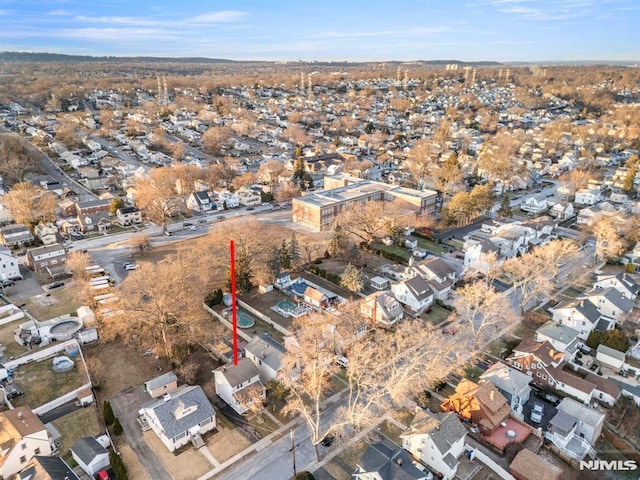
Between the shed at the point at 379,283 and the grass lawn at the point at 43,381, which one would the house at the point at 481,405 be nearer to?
the shed at the point at 379,283

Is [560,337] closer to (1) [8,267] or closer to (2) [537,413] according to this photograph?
(2) [537,413]

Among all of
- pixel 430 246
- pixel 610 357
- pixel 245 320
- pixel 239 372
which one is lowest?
pixel 430 246

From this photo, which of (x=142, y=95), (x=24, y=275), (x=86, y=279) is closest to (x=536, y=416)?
(x=86, y=279)

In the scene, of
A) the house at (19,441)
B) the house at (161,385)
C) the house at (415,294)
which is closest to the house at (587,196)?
the house at (415,294)

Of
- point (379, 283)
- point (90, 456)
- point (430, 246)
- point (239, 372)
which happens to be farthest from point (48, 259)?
point (430, 246)

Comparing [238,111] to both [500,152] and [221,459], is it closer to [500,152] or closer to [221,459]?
[500,152]
